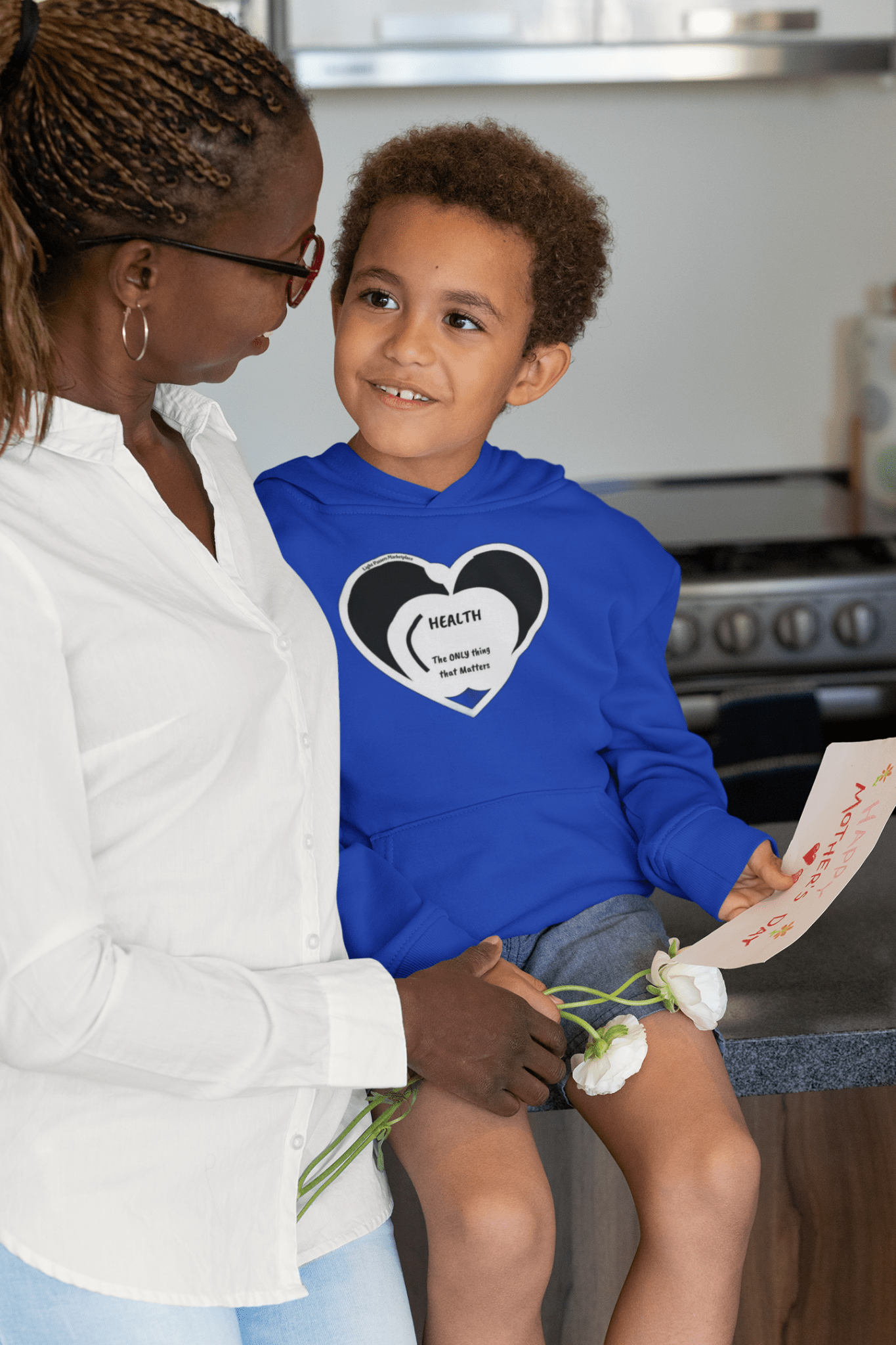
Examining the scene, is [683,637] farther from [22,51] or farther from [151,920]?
[22,51]

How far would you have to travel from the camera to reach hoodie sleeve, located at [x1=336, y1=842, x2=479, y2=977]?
932mm

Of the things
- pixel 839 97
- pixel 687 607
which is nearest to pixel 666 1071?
pixel 687 607

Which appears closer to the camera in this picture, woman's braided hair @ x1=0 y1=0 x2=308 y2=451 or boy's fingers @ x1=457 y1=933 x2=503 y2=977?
woman's braided hair @ x1=0 y1=0 x2=308 y2=451

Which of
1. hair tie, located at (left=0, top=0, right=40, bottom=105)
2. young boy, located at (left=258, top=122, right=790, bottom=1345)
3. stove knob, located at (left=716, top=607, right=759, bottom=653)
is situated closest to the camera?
hair tie, located at (left=0, top=0, right=40, bottom=105)

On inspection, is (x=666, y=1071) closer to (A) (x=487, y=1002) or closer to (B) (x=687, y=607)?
(A) (x=487, y=1002)

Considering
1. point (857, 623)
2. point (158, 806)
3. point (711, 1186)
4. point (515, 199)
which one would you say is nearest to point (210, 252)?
point (158, 806)

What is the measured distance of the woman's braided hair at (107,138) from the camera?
70 centimetres

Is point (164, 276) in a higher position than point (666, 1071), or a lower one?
higher

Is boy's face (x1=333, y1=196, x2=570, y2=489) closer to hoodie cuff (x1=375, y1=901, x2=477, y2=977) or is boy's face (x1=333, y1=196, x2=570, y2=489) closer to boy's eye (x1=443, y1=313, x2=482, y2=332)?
boy's eye (x1=443, y1=313, x2=482, y2=332)

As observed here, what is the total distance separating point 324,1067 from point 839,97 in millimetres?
2305

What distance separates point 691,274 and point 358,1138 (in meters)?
2.07

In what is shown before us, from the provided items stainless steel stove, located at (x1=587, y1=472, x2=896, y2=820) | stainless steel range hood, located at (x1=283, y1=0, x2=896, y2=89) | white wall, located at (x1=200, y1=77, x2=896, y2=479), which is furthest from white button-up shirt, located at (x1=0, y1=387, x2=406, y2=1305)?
white wall, located at (x1=200, y1=77, x2=896, y2=479)

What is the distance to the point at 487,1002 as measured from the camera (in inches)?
33.2

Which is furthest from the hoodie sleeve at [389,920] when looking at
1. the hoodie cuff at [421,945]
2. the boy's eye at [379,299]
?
the boy's eye at [379,299]
